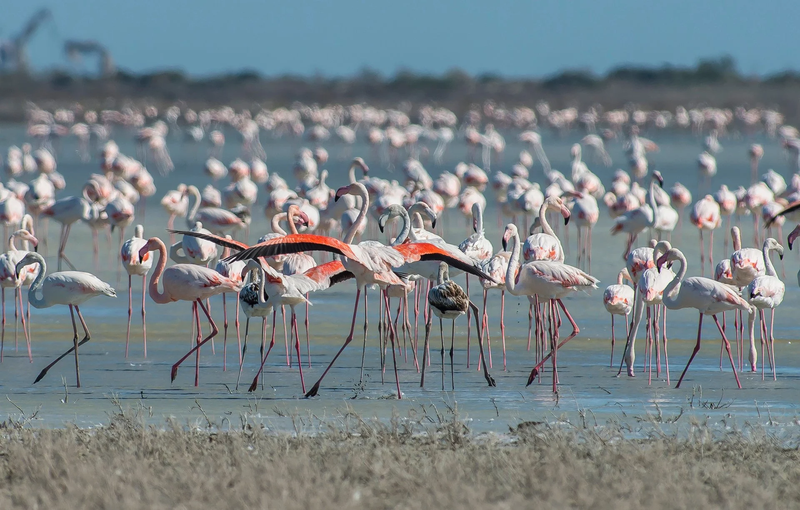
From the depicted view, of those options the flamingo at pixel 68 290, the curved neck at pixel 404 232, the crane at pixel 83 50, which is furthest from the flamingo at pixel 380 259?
the crane at pixel 83 50

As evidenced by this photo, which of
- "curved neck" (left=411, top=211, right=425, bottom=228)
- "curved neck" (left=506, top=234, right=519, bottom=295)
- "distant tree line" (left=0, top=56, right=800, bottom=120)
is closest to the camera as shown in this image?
"curved neck" (left=506, top=234, right=519, bottom=295)

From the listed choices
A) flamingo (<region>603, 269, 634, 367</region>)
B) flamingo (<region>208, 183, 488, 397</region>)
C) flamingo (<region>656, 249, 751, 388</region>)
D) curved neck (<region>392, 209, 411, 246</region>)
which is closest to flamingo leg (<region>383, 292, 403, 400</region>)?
flamingo (<region>208, 183, 488, 397</region>)

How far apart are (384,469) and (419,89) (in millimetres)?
70067

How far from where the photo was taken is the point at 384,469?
490 centimetres

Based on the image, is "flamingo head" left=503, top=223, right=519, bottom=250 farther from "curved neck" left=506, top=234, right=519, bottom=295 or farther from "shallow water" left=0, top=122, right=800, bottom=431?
"shallow water" left=0, top=122, right=800, bottom=431

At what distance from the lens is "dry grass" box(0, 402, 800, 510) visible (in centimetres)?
452

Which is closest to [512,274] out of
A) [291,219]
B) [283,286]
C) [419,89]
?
[283,286]

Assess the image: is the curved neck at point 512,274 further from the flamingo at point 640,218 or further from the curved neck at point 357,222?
the flamingo at point 640,218

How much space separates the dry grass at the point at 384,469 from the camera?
178 inches

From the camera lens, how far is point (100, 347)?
8625 millimetres

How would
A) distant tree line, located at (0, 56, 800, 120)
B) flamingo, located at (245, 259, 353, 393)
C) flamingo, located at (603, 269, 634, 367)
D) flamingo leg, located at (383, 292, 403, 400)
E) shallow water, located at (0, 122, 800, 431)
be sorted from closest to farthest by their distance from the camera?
shallow water, located at (0, 122, 800, 431), flamingo leg, located at (383, 292, 403, 400), flamingo, located at (245, 259, 353, 393), flamingo, located at (603, 269, 634, 367), distant tree line, located at (0, 56, 800, 120)

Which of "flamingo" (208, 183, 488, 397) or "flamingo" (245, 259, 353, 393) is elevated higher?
"flamingo" (208, 183, 488, 397)

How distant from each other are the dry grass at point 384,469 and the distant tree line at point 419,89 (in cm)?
5389

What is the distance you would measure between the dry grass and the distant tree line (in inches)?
2122
